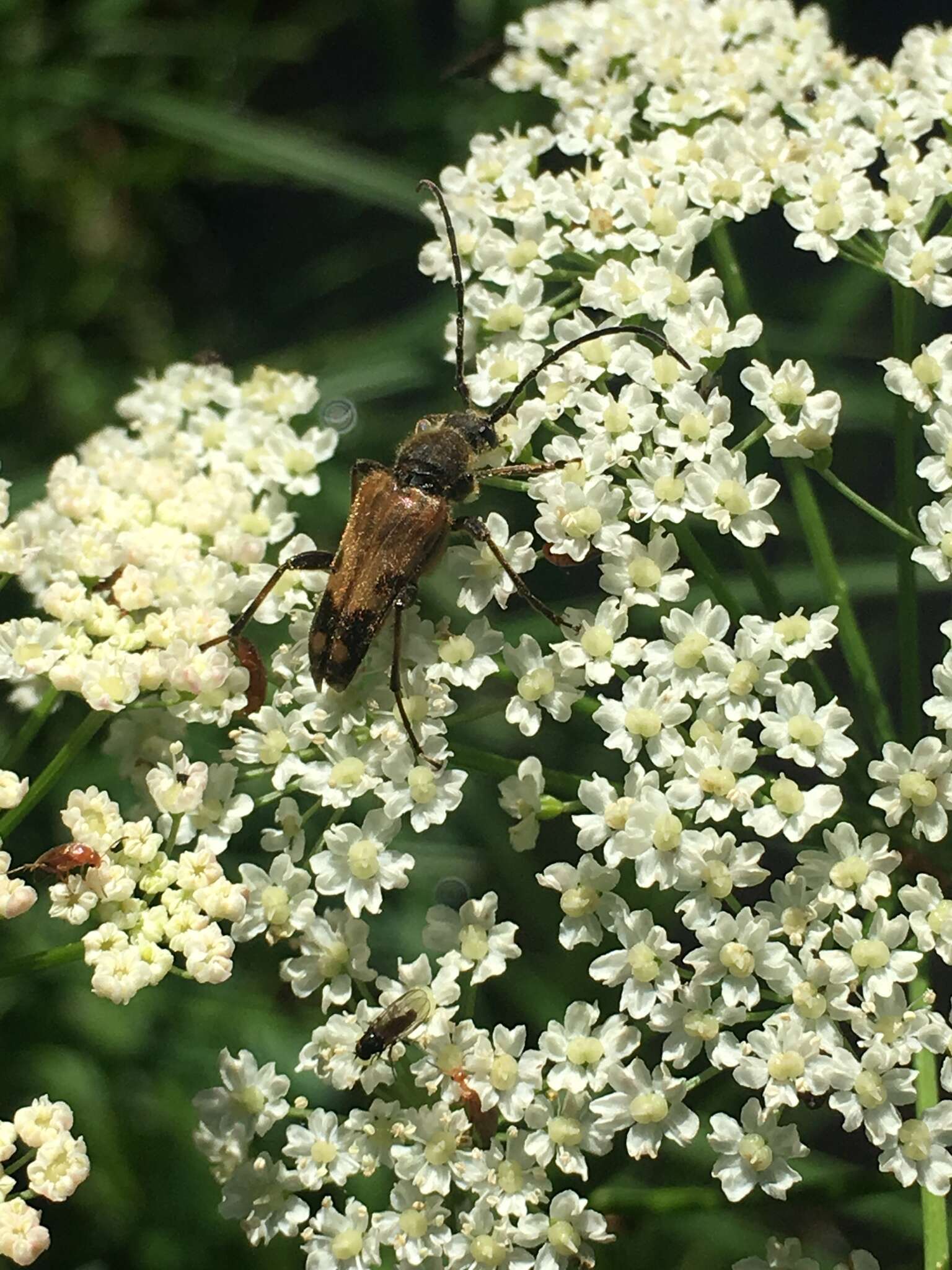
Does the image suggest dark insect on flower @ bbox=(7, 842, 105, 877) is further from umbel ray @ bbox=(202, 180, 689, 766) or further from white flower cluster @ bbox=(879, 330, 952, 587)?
white flower cluster @ bbox=(879, 330, 952, 587)

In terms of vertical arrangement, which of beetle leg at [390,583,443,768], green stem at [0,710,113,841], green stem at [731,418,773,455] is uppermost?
green stem at [731,418,773,455]

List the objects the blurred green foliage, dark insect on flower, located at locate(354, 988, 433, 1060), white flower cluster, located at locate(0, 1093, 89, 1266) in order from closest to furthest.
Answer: white flower cluster, located at locate(0, 1093, 89, 1266), dark insect on flower, located at locate(354, 988, 433, 1060), the blurred green foliage

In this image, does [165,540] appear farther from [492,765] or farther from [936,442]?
[936,442]

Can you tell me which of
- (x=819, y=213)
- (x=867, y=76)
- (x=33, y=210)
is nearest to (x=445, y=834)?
(x=819, y=213)

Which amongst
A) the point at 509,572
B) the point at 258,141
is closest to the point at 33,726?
the point at 509,572

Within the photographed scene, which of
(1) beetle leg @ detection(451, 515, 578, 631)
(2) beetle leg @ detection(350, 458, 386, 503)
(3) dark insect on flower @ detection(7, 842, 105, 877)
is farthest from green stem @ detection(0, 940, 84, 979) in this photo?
(2) beetle leg @ detection(350, 458, 386, 503)

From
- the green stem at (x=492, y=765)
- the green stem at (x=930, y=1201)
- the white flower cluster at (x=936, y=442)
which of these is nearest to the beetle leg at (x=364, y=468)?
the green stem at (x=492, y=765)
